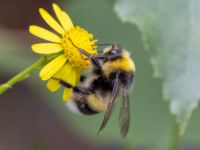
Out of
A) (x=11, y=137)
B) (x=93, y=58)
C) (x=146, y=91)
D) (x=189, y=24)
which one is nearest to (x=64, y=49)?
(x=93, y=58)

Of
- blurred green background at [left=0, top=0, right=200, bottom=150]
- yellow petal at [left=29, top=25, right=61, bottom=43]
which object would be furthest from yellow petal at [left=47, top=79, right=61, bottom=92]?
blurred green background at [left=0, top=0, right=200, bottom=150]

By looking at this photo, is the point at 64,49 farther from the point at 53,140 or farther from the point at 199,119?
the point at 53,140

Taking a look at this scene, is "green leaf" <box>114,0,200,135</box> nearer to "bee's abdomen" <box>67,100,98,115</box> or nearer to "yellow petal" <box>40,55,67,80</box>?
"yellow petal" <box>40,55,67,80</box>

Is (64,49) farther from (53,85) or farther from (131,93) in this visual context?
(131,93)

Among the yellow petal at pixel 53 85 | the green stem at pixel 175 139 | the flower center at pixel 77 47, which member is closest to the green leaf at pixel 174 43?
the flower center at pixel 77 47

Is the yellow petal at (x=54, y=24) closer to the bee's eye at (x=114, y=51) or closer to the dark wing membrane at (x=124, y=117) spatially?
the bee's eye at (x=114, y=51)

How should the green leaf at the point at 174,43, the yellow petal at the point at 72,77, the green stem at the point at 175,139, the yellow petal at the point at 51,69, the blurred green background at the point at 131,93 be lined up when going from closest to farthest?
1. the green leaf at the point at 174,43
2. the yellow petal at the point at 51,69
3. the yellow petal at the point at 72,77
4. the green stem at the point at 175,139
5. the blurred green background at the point at 131,93
